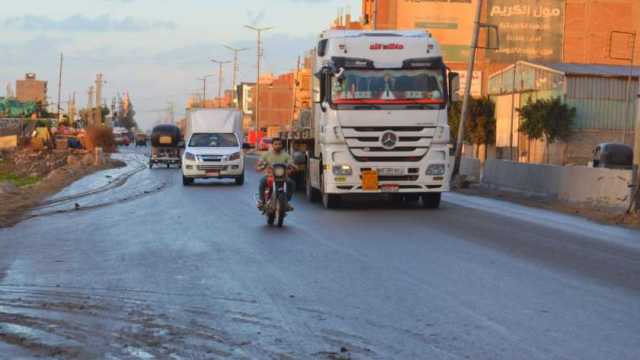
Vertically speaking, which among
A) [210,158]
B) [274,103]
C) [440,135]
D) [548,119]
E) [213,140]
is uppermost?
[274,103]

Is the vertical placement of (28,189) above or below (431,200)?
below

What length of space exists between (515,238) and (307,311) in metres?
8.07

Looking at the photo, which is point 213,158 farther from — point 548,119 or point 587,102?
point 587,102

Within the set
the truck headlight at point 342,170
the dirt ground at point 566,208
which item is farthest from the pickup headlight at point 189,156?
the truck headlight at point 342,170

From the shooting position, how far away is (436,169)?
73.8 ft

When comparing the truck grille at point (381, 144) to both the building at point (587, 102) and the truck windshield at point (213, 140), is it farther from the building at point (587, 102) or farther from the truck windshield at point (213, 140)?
the building at point (587, 102)

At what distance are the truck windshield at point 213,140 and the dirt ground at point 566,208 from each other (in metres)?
8.29

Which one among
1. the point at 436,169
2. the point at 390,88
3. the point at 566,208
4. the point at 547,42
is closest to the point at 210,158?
the point at 566,208

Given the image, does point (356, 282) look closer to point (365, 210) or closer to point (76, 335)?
point (76, 335)

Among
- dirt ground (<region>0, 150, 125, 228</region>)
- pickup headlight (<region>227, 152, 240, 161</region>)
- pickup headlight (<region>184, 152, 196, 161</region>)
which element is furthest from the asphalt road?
pickup headlight (<region>227, 152, 240, 161</region>)

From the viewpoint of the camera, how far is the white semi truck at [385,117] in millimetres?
22234

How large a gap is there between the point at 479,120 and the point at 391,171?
56911 mm

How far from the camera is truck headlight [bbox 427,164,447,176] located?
22.5 metres

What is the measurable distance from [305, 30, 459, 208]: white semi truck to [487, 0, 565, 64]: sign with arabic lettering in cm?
6736
